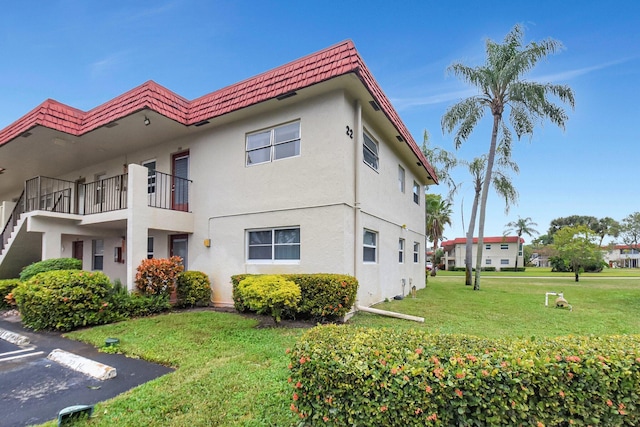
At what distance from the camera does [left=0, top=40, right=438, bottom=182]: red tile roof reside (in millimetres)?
8094

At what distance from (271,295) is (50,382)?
3.70 m

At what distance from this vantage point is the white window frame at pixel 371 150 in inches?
397

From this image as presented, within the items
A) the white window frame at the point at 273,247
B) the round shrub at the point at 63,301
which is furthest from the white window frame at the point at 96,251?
the white window frame at the point at 273,247

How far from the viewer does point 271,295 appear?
22.9 feet

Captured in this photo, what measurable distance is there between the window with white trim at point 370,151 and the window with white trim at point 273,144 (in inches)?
85.2

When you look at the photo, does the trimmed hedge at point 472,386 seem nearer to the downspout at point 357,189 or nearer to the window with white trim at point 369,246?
the downspout at point 357,189

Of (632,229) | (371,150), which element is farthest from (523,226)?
Answer: (371,150)

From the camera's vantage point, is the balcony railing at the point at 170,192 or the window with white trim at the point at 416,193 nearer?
the balcony railing at the point at 170,192

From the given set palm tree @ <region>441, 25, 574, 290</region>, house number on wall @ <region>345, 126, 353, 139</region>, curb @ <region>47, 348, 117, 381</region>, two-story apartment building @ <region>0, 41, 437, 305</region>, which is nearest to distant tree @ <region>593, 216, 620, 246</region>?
palm tree @ <region>441, 25, 574, 290</region>

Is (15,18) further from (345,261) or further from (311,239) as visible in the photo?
(345,261)

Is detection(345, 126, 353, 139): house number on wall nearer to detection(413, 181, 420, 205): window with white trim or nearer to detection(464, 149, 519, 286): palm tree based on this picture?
detection(413, 181, 420, 205): window with white trim

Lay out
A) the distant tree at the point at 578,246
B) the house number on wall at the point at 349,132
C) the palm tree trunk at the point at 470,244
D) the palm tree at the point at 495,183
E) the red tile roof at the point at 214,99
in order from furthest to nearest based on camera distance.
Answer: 1. the distant tree at the point at 578,246
2. the palm tree trunk at the point at 470,244
3. the palm tree at the point at 495,183
4. the house number on wall at the point at 349,132
5. the red tile roof at the point at 214,99

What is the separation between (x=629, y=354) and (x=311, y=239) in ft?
21.7

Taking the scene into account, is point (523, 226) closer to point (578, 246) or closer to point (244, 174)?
point (578, 246)
